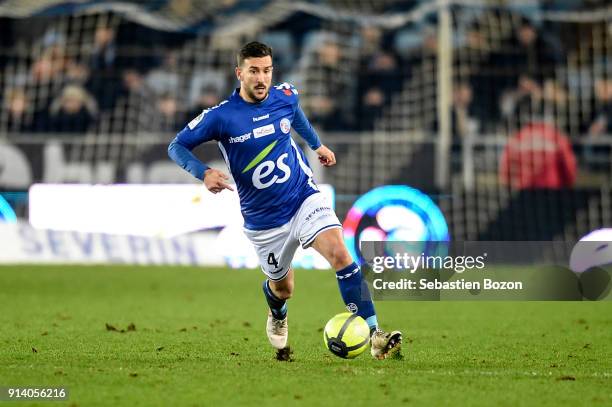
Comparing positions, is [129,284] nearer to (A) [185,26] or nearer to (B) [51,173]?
(B) [51,173]

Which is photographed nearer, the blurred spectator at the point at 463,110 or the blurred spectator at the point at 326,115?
the blurred spectator at the point at 463,110

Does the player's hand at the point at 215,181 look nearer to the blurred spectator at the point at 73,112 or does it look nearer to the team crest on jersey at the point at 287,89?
the team crest on jersey at the point at 287,89

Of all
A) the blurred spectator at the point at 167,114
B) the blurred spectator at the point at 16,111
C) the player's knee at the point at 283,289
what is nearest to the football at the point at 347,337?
the player's knee at the point at 283,289

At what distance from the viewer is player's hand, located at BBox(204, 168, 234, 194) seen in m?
7.73

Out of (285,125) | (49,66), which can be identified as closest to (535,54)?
(49,66)

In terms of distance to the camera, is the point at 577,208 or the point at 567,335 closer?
the point at 567,335

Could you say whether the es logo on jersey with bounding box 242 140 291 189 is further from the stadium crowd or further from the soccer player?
the stadium crowd

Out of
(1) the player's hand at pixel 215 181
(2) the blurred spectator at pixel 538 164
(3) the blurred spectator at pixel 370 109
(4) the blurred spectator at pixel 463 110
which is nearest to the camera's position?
(1) the player's hand at pixel 215 181

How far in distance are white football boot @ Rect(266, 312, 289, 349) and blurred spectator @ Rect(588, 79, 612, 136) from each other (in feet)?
38.5

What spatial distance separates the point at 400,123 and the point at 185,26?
4.34m

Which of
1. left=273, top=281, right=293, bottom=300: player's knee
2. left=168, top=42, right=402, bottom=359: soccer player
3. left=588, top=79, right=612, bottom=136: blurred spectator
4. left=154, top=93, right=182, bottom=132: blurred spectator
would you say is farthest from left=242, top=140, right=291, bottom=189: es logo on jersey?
left=588, top=79, right=612, bottom=136: blurred spectator

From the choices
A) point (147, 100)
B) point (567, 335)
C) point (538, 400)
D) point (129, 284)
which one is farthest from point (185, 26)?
point (538, 400)

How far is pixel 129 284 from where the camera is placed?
15523 mm

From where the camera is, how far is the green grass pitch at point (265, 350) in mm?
6766
